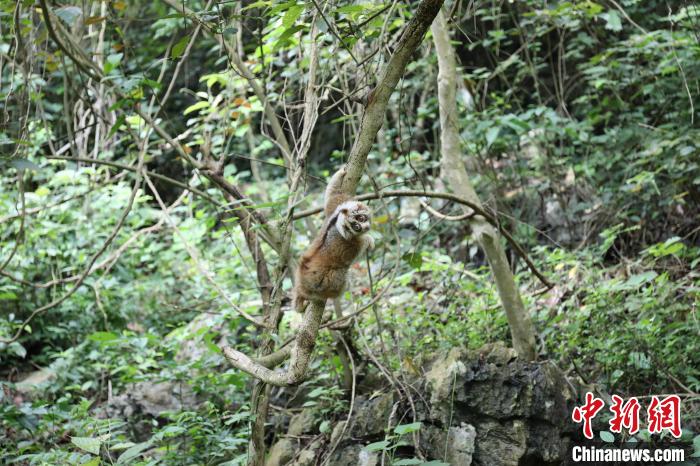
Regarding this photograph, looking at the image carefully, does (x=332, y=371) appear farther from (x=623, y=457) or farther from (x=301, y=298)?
(x=623, y=457)

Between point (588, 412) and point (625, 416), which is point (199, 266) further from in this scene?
point (625, 416)

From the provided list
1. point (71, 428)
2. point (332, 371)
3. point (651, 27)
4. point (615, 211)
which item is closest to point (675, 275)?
point (615, 211)

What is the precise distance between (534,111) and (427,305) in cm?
227

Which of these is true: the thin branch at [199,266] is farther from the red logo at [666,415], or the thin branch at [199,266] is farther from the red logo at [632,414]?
the red logo at [666,415]

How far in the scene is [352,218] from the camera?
366 cm

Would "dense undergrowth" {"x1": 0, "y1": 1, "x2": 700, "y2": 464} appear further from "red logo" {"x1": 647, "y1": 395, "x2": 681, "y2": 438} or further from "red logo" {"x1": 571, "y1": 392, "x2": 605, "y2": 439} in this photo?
"red logo" {"x1": 571, "y1": 392, "x2": 605, "y2": 439}

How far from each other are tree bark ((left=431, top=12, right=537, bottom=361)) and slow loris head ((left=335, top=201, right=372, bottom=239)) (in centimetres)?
191

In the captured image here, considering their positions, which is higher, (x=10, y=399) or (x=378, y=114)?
(x=378, y=114)

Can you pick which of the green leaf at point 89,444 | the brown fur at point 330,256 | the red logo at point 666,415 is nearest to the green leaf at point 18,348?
the green leaf at point 89,444

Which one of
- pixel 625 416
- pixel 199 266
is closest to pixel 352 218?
pixel 199 266

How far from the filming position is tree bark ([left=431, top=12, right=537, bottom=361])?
212 inches

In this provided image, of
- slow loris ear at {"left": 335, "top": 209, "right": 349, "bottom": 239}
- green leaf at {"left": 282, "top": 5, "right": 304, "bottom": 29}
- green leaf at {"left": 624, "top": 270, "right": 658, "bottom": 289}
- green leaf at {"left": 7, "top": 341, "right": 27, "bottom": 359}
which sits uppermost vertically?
green leaf at {"left": 282, "top": 5, "right": 304, "bottom": 29}

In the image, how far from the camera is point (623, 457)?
4820mm

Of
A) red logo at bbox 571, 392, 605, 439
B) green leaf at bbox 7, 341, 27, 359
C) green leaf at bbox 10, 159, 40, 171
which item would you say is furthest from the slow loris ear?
green leaf at bbox 7, 341, 27, 359
